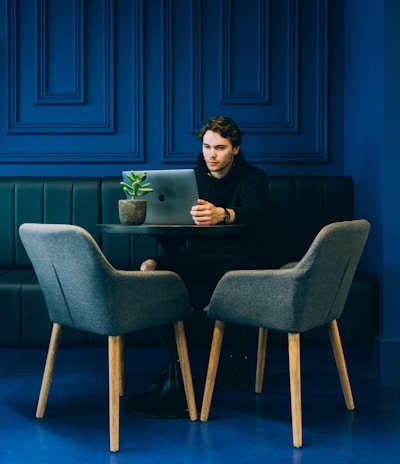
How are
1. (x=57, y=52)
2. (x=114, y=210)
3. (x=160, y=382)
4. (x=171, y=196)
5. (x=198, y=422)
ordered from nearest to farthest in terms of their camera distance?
1. (x=198, y=422)
2. (x=171, y=196)
3. (x=160, y=382)
4. (x=114, y=210)
5. (x=57, y=52)

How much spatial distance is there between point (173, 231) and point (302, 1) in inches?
79.4

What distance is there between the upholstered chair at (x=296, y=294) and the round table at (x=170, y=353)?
178mm

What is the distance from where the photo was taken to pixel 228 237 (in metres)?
3.14

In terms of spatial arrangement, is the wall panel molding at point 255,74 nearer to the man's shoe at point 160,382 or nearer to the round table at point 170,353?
the round table at point 170,353

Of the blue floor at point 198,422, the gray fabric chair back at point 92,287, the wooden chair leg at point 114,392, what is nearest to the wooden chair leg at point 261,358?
the blue floor at point 198,422

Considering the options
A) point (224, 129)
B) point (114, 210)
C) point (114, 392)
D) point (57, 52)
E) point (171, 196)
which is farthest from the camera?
point (57, 52)

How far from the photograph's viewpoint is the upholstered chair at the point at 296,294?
2361mm

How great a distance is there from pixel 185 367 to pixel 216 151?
1.05 m

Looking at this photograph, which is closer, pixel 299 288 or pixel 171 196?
pixel 299 288

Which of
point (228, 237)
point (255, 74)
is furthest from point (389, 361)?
point (255, 74)

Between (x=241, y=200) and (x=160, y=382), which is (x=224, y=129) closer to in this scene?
(x=241, y=200)

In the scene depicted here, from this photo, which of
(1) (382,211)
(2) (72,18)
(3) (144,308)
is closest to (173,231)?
(3) (144,308)

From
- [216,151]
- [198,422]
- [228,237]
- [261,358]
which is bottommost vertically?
[198,422]

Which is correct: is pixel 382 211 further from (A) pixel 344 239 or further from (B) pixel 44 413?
(B) pixel 44 413
